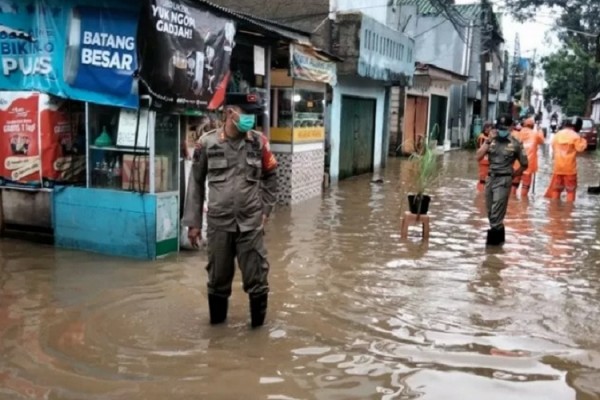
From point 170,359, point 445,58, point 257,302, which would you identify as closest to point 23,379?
point 170,359

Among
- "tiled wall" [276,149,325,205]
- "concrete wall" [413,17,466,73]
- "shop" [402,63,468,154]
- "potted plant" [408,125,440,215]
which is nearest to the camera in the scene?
"potted plant" [408,125,440,215]

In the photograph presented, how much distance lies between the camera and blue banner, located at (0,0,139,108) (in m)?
7.25

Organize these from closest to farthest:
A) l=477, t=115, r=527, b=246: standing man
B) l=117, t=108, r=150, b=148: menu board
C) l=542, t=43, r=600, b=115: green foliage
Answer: l=117, t=108, r=150, b=148: menu board
l=477, t=115, r=527, b=246: standing man
l=542, t=43, r=600, b=115: green foliage

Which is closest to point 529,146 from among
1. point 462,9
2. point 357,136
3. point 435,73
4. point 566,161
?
point 566,161

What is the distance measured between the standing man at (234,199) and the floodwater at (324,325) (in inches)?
17.3

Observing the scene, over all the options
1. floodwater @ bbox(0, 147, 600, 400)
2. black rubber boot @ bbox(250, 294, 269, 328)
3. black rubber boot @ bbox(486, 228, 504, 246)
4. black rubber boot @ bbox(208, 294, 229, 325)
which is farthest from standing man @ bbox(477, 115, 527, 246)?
black rubber boot @ bbox(208, 294, 229, 325)

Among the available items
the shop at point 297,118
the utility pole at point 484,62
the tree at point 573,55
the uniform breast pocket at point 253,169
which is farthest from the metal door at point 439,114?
the uniform breast pocket at point 253,169

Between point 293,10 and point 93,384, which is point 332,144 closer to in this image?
point 293,10

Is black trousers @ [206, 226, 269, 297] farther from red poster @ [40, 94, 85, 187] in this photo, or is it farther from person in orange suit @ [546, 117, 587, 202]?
person in orange suit @ [546, 117, 587, 202]

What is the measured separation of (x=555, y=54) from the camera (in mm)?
47031

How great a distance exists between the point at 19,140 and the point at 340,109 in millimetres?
9426

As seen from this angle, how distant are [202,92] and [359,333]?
154 inches

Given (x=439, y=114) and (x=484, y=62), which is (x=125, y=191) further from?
(x=484, y=62)

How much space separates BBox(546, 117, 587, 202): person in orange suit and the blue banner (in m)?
9.65
